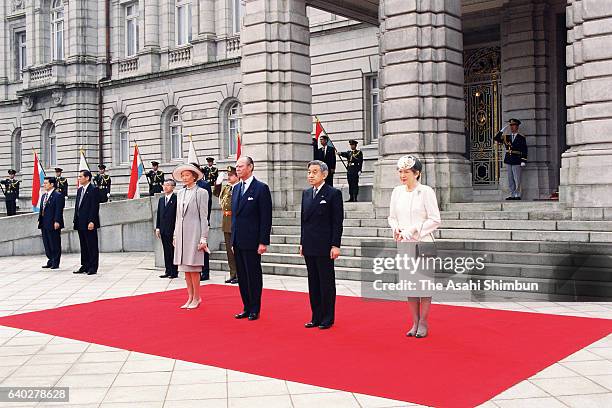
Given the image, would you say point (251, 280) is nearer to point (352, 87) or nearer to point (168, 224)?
point (168, 224)

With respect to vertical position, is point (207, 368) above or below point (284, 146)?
below

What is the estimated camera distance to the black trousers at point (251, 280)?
347 inches

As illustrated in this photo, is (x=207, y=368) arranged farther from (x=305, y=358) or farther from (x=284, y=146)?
(x=284, y=146)

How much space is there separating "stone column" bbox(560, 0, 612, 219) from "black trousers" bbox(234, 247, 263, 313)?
604 centimetres

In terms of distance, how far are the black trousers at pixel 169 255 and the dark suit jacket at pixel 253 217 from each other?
4.90m

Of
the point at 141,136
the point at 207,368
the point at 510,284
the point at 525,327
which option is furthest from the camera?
the point at 141,136

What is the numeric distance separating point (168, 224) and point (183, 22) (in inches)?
802

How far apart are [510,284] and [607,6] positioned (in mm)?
5202

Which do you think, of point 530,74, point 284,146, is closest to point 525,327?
point 284,146

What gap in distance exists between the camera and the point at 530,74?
18.1 m

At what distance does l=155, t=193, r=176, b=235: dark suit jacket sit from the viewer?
44.0 ft

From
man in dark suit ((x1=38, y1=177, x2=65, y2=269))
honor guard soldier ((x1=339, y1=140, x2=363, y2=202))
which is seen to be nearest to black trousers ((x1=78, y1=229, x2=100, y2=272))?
man in dark suit ((x1=38, y1=177, x2=65, y2=269))

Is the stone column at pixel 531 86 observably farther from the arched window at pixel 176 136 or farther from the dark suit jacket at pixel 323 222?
the arched window at pixel 176 136

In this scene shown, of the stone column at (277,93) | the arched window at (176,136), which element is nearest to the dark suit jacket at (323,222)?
the stone column at (277,93)
